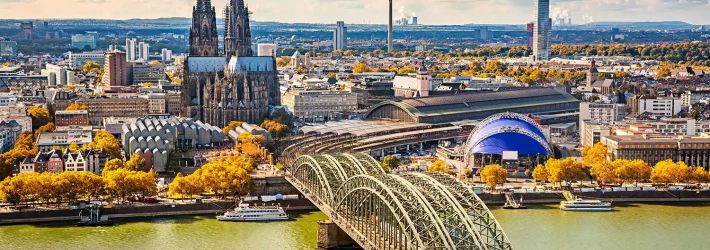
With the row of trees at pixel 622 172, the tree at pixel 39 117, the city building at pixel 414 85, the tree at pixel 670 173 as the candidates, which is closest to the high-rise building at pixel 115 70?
the city building at pixel 414 85

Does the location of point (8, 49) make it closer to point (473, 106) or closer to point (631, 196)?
point (473, 106)

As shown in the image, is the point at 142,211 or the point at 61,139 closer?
the point at 142,211

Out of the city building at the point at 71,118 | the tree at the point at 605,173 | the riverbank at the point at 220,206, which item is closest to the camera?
the riverbank at the point at 220,206

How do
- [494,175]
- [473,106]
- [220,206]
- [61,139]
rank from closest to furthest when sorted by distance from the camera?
[220,206], [494,175], [61,139], [473,106]

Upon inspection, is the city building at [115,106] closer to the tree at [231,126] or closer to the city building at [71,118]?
the city building at [71,118]

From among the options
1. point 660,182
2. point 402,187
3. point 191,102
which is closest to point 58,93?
→ point 191,102

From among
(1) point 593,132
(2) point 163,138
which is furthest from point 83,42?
(1) point 593,132

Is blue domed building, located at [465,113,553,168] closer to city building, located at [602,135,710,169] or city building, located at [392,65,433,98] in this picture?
city building, located at [602,135,710,169]
